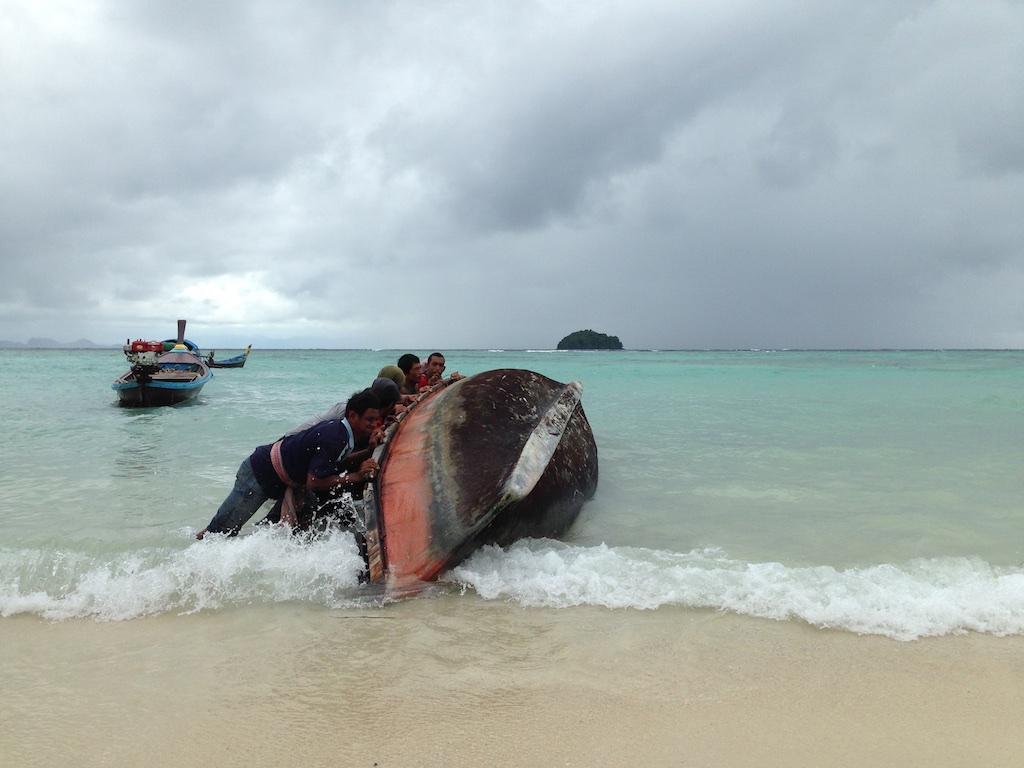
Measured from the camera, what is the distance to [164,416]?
1394cm

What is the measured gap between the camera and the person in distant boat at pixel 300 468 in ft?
13.5

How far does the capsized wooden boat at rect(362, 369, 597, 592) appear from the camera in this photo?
377 cm

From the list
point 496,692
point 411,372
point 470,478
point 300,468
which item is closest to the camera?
point 496,692

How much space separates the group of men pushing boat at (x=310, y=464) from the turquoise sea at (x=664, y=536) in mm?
273

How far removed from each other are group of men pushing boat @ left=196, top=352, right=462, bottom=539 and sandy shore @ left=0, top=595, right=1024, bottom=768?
40.9 inches

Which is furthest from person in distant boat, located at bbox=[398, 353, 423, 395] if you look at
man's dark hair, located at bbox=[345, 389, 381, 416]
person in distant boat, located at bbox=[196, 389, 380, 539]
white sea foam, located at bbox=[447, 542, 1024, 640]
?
white sea foam, located at bbox=[447, 542, 1024, 640]

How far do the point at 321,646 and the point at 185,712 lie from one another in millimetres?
664

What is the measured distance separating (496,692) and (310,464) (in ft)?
7.09

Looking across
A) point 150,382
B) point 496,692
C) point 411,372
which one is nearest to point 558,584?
point 496,692

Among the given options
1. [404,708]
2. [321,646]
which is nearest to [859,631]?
[404,708]

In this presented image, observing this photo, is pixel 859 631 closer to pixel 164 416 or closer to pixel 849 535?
pixel 849 535

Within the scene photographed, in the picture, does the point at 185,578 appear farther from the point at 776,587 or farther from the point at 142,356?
the point at 142,356

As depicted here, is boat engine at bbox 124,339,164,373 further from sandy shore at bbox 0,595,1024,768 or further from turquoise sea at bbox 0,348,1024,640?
sandy shore at bbox 0,595,1024,768

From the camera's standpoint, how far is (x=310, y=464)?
13.6 ft
